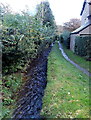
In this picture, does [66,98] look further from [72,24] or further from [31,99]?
[72,24]

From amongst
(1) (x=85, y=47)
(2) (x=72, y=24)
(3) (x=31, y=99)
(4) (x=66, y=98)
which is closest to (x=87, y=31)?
(1) (x=85, y=47)

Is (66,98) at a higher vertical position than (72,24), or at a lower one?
lower

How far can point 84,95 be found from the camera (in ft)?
20.0

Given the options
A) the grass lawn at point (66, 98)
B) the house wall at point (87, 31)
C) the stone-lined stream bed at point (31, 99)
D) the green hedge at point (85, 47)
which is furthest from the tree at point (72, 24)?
the stone-lined stream bed at point (31, 99)

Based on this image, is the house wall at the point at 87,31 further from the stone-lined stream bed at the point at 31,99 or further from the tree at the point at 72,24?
the tree at the point at 72,24

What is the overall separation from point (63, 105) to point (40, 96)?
1.51 meters

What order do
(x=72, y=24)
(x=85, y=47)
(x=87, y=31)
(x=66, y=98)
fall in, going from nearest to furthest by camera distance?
1. (x=66, y=98)
2. (x=85, y=47)
3. (x=87, y=31)
4. (x=72, y=24)

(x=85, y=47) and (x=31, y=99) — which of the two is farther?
(x=85, y=47)

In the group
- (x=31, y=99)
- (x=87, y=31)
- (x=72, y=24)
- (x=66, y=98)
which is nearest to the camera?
(x=66, y=98)

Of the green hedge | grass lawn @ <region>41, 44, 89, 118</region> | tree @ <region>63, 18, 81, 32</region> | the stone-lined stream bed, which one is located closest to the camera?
grass lawn @ <region>41, 44, 89, 118</region>

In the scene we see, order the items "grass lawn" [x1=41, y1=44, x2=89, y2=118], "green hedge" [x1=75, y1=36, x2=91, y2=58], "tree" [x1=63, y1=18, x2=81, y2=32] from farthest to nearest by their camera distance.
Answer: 1. "tree" [x1=63, y1=18, x2=81, y2=32]
2. "green hedge" [x1=75, y1=36, x2=91, y2=58]
3. "grass lawn" [x1=41, y1=44, x2=89, y2=118]

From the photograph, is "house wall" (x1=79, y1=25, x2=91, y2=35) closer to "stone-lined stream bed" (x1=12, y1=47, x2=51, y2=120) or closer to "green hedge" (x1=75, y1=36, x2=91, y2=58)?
"green hedge" (x1=75, y1=36, x2=91, y2=58)

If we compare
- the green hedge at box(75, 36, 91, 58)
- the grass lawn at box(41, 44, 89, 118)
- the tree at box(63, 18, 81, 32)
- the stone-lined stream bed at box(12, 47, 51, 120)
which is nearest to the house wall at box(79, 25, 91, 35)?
the green hedge at box(75, 36, 91, 58)

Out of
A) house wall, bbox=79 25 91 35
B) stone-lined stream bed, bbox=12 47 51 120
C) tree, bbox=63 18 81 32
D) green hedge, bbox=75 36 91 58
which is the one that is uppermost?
tree, bbox=63 18 81 32
